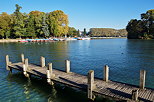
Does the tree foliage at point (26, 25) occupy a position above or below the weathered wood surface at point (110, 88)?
above

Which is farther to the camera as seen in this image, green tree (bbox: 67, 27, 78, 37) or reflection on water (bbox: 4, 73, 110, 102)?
green tree (bbox: 67, 27, 78, 37)

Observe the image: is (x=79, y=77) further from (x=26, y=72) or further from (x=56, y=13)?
(x=56, y=13)

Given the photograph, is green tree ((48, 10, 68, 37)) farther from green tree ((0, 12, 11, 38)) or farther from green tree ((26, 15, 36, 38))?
green tree ((0, 12, 11, 38))

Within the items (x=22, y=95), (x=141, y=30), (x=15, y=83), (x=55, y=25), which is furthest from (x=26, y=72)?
(x=141, y=30)

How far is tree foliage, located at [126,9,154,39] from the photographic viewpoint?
371 feet

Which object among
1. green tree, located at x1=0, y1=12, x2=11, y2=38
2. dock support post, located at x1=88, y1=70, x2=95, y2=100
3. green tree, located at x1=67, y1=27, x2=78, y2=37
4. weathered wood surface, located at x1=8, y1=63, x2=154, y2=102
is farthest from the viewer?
green tree, located at x1=67, y1=27, x2=78, y2=37

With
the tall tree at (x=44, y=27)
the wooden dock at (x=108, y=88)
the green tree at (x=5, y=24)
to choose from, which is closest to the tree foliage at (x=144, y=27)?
the tall tree at (x=44, y=27)

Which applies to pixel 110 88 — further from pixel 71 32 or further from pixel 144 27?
pixel 71 32

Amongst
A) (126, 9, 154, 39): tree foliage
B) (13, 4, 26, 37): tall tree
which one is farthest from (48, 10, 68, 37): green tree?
(126, 9, 154, 39): tree foliage

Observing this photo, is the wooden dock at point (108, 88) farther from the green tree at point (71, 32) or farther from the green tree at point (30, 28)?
the green tree at point (71, 32)

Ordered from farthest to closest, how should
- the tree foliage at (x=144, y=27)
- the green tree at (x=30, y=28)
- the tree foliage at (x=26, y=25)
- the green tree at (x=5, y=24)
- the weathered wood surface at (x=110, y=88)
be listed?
the tree foliage at (x=144, y=27)
the green tree at (x=30, y=28)
the tree foliage at (x=26, y=25)
the green tree at (x=5, y=24)
the weathered wood surface at (x=110, y=88)

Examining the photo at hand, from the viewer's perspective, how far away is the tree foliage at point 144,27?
4451 inches

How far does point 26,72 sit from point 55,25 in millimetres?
86178

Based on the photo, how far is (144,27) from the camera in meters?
119
